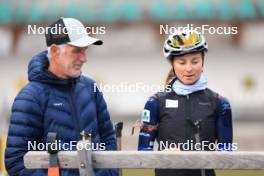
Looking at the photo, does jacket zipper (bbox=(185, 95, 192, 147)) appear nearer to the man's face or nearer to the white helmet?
the white helmet

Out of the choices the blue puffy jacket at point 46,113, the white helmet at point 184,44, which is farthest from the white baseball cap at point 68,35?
the white helmet at point 184,44

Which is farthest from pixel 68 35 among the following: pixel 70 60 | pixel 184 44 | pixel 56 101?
pixel 184 44

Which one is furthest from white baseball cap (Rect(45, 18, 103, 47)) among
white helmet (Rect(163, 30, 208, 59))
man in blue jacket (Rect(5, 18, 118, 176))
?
white helmet (Rect(163, 30, 208, 59))

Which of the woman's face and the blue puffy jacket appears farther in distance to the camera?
the woman's face

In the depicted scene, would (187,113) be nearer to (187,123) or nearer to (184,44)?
(187,123)

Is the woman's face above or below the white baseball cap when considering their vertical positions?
below

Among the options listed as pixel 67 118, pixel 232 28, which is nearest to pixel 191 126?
pixel 67 118

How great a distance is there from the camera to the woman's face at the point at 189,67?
4.50 meters

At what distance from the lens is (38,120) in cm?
428

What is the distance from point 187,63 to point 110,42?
16.0 meters

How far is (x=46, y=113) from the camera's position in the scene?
4.29m

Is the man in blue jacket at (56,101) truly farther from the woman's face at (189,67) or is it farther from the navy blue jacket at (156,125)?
the woman's face at (189,67)

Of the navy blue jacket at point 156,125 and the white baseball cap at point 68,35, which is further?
the navy blue jacket at point 156,125

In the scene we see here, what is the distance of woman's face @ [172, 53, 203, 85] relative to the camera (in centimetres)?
450
